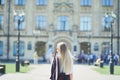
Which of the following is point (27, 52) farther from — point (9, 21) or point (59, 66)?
point (59, 66)

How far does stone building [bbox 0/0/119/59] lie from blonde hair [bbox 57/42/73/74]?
44031 mm

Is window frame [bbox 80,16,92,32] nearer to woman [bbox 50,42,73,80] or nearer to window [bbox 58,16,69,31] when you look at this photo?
window [bbox 58,16,69,31]

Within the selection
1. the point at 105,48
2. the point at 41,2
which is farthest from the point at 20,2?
the point at 105,48

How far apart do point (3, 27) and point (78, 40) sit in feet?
34.4

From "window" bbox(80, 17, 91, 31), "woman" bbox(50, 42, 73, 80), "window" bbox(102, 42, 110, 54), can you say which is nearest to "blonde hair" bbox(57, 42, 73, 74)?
"woman" bbox(50, 42, 73, 80)

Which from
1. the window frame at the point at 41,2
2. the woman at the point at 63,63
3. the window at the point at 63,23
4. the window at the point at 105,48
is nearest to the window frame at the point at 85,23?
the window at the point at 63,23

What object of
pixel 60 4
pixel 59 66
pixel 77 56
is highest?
pixel 60 4

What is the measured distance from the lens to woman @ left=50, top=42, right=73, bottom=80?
11.0 metres

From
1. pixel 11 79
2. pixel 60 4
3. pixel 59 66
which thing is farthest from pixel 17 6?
pixel 59 66

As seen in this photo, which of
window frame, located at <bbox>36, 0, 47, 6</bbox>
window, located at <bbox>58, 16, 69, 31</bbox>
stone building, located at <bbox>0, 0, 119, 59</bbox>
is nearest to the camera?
stone building, located at <bbox>0, 0, 119, 59</bbox>

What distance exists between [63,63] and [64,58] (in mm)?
177

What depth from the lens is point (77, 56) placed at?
5491 centimetres

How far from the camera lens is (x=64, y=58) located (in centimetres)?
1109

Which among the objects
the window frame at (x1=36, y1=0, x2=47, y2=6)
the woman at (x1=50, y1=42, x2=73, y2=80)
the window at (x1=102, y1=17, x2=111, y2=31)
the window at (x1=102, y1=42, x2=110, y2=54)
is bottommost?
the window at (x1=102, y1=42, x2=110, y2=54)
